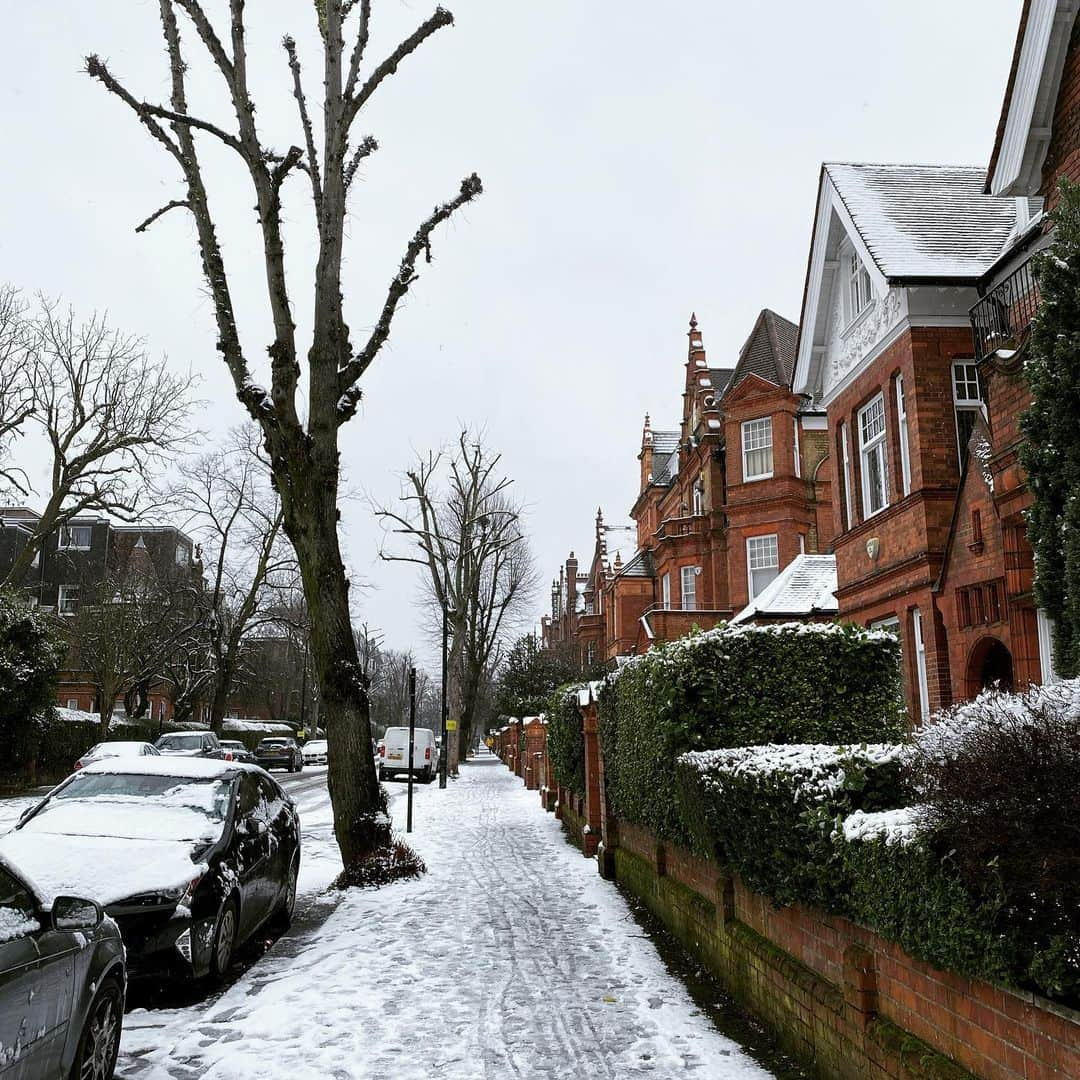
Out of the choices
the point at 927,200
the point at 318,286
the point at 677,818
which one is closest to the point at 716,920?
the point at 677,818

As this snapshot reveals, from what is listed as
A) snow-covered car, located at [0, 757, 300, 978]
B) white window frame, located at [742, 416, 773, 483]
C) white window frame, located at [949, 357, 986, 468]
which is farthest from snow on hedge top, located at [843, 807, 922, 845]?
white window frame, located at [742, 416, 773, 483]

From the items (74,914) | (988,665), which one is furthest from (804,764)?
(988,665)

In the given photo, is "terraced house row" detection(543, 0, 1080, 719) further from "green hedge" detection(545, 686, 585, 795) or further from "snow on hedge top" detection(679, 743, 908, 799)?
"snow on hedge top" detection(679, 743, 908, 799)

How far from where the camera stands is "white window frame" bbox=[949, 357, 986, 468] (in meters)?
14.1

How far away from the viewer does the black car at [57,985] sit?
3.86m

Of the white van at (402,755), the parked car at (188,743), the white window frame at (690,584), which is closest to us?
the parked car at (188,743)

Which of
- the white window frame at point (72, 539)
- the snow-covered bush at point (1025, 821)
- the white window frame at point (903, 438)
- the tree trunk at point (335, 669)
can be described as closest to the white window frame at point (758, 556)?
the white window frame at point (903, 438)

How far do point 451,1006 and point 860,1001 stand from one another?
301cm

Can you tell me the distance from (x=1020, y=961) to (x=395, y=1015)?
14.3 ft

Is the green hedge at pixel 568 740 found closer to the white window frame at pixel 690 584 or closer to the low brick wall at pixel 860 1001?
the low brick wall at pixel 860 1001

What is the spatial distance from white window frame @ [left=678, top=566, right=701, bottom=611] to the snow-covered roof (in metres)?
13.1

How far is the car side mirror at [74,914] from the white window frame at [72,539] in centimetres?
5022

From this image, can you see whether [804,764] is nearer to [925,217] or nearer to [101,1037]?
[101,1037]

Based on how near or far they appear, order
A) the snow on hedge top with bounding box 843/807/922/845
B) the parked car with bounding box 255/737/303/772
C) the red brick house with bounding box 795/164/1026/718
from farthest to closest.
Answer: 1. the parked car with bounding box 255/737/303/772
2. the red brick house with bounding box 795/164/1026/718
3. the snow on hedge top with bounding box 843/807/922/845
